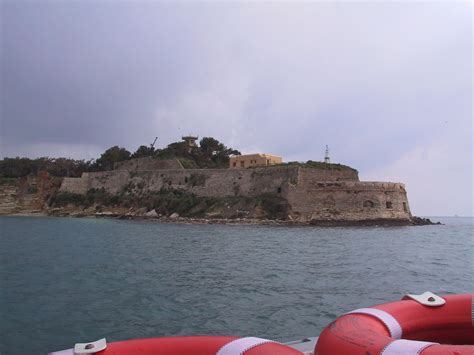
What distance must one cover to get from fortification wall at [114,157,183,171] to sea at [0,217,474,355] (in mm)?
30449

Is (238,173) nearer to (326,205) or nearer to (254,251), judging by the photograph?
(326,205)

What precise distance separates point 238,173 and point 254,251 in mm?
24875

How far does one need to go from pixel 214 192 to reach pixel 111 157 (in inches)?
1039

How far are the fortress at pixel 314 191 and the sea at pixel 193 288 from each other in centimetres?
1898

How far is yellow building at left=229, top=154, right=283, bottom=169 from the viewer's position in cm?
4584

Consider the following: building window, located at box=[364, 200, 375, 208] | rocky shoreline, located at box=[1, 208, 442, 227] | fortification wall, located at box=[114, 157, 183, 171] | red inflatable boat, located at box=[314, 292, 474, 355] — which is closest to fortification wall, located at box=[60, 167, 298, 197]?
fortification wall, located at box=[114, 157, 183, 171]

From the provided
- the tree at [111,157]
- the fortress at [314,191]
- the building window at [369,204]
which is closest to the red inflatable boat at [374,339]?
the fortress at [314,191]

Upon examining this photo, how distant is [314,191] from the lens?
36094mm

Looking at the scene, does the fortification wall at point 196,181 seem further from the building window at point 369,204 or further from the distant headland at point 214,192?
the building window at point 369,204

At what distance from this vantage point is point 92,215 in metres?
46.7

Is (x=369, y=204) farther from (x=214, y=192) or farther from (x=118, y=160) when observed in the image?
(x=118, y=160)

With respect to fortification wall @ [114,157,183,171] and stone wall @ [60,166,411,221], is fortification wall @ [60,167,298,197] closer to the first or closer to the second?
stone wall @ [60,166,411,221]

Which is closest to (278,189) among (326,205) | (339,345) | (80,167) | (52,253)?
(326,205)

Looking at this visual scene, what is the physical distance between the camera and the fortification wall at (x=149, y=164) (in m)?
46.8
